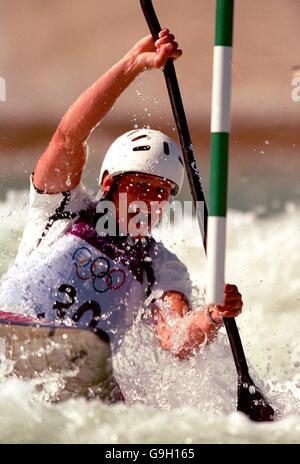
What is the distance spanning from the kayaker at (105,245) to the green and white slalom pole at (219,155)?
0.39 metres

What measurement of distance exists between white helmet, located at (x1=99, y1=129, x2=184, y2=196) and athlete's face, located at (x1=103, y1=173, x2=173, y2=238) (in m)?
0.03

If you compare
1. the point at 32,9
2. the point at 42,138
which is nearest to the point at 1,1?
the point at 32,9

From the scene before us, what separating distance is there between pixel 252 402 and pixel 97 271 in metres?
0.67

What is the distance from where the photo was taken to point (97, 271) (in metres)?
3.59

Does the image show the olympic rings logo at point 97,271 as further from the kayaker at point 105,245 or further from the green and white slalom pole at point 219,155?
the green and white slalom pole at point 219,155

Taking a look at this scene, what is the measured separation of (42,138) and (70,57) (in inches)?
40.0

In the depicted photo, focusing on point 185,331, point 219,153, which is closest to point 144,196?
point 185,331

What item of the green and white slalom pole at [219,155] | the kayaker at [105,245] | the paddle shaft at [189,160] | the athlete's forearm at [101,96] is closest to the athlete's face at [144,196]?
the kayaker at [105,245]

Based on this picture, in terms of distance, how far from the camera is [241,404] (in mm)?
3621

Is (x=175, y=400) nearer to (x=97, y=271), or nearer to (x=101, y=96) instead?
(x=97, y=271)

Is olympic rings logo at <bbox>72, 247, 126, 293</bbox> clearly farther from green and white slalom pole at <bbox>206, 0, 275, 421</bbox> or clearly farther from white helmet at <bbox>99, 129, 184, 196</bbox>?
green and white slalom pole at <bbox>206, 0, 275, 421</bbox>

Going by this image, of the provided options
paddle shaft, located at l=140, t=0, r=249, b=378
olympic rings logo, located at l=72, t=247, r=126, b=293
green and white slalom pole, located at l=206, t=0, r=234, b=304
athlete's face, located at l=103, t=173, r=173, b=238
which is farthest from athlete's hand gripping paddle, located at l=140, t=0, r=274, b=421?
green and white slalom pole, located at l=206, t=0, r=234, b=304
